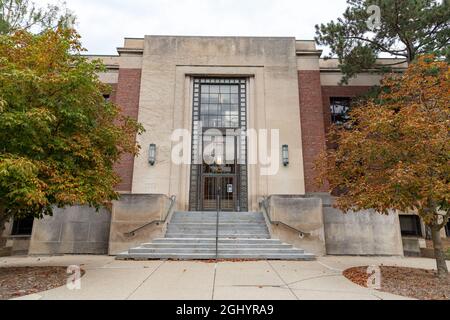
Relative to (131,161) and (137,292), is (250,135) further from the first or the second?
(137,292)

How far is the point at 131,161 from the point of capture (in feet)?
52.4

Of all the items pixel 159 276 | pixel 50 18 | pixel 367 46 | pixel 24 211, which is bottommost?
pixel 159 276

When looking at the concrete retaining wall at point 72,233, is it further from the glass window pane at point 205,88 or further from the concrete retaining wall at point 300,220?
the glass window pane at point 205,88

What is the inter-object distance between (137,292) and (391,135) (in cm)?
684

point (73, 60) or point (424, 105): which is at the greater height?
point (73, 60)

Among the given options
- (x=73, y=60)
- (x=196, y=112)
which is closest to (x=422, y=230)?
(x=196, y=112)

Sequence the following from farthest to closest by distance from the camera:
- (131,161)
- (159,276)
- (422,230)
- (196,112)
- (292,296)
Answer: (196,112) < (131,161) < (422,230) < (159,276) < (292,296)

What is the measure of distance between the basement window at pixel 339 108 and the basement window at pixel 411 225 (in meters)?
6.68

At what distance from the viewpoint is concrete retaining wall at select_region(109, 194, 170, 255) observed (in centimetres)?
1101

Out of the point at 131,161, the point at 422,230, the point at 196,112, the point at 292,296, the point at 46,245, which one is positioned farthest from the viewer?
the point at 196,112

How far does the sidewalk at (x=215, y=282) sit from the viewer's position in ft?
17.6

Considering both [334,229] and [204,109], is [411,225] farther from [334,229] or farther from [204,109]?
[204,109]

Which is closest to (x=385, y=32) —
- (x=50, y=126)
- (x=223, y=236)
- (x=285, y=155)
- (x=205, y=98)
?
(x=285, y=155)

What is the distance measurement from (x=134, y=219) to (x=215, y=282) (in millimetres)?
5971
